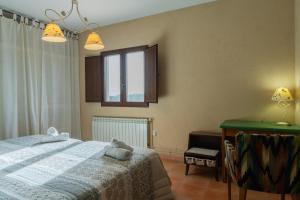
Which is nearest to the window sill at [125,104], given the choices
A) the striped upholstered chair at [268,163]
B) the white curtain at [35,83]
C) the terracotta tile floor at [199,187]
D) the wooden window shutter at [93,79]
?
the wooden window shutter at [93,79]

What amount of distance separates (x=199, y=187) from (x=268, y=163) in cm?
113

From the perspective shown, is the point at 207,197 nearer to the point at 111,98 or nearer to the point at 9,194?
the point at 9,194

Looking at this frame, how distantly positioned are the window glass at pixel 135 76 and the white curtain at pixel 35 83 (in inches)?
50.6

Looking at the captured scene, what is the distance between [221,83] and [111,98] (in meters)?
2.21

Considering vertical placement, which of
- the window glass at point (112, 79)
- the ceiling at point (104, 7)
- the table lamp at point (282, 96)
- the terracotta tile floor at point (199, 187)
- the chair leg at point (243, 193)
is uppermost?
the ceiling at point (104, 7)

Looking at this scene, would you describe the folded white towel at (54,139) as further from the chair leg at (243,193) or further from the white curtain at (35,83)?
the chair leg at (243,193)

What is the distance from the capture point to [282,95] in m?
2.52

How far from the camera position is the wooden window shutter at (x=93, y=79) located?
13.7ft

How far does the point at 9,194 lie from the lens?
120cm

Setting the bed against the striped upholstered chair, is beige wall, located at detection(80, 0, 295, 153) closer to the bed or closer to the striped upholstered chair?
the striped upholstered chair

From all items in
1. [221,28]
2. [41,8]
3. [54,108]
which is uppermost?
[41,8]

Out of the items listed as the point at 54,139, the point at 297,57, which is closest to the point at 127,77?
the point at 54,139

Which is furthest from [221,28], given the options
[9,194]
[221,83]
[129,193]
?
[9,194]

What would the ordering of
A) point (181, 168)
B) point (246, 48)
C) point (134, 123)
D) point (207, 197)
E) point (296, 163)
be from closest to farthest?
point (296, 163) → point (207, 197) → point (246, 48) → point (181, 168) → point (134, 123)
